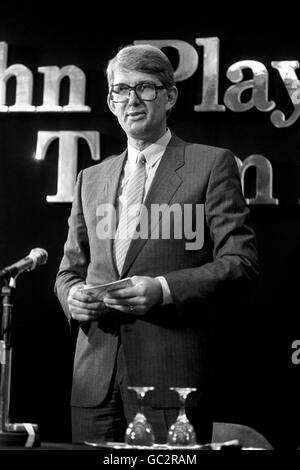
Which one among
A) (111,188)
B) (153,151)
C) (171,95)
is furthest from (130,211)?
(171,95)

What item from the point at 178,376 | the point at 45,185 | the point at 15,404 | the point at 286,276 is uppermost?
the point at 45,185

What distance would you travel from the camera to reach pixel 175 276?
8.77ft

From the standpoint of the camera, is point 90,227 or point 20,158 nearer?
point 90,227

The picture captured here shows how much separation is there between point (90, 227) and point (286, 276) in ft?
3.30

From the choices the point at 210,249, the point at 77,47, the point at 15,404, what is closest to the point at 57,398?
the point at 15,404

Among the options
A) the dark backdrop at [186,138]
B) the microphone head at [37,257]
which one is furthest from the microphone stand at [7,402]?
the dark backdrop at [186,138]

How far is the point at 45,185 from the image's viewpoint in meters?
3.72

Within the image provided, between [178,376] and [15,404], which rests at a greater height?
[178,376]

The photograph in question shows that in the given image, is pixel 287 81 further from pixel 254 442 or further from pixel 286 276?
pixel 254 442

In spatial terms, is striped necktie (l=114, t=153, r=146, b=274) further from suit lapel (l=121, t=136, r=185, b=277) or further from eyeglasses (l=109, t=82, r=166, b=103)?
eyeglasses (l=109, t=82, r=166, b=103)

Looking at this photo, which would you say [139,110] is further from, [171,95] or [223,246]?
[223,246]

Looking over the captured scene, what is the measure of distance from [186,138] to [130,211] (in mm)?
826

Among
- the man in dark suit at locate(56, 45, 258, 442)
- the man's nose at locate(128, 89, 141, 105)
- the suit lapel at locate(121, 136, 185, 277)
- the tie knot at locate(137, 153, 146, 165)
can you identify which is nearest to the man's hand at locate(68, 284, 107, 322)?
the man in dark suit at locate(56, 45, 258, 442)
